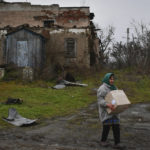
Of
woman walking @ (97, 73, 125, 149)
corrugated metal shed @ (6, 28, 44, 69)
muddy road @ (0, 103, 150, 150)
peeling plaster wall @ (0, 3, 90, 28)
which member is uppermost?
peeling plaster wall @ (0, 3, 90, 28)

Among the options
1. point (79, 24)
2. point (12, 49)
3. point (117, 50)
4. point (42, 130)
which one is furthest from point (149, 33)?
point (42, 130)

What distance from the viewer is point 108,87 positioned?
5.59 m

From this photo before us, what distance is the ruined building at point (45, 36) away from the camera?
67.5ft

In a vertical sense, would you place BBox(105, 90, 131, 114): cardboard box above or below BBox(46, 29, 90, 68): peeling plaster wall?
below

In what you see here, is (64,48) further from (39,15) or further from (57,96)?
(57,96)

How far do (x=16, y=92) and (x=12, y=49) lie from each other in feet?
23.6

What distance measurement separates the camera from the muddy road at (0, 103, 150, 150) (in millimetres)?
5406

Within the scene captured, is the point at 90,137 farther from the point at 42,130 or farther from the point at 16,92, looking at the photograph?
the point at 16,92

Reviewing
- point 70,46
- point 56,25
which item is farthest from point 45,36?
point 70,46

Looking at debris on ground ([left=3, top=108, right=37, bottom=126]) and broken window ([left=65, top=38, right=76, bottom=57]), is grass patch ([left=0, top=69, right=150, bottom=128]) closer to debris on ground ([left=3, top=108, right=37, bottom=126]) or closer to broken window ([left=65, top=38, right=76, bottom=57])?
debris on ground ([left=3, top=108, right=37, bottom=126])

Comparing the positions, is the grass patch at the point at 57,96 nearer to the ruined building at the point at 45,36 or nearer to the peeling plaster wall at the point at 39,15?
the ruined building at the point at 45,36

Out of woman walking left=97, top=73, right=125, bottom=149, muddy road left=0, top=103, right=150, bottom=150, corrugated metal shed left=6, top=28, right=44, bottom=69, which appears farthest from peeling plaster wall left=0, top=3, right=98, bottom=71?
woman walking left=97, top=73, right=125, bottom=149

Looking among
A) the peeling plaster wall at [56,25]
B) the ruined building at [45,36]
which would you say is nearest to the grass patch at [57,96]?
the ruined building at [45,36]

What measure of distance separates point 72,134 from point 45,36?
54.4ft
